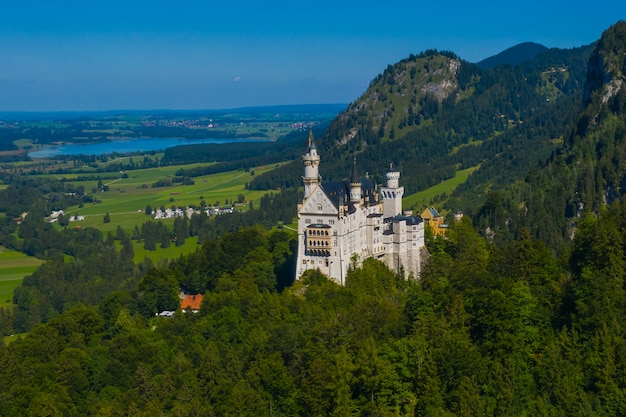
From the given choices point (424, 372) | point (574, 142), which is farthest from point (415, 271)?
point (574, 142)

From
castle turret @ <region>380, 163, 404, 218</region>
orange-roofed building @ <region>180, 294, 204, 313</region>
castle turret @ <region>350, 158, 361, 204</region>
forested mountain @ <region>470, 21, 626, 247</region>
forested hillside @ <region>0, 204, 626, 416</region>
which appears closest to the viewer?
forested hillside @ <region>0, 204, 626, 416</region>

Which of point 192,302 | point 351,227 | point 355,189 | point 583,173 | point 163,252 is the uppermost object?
point 355,189

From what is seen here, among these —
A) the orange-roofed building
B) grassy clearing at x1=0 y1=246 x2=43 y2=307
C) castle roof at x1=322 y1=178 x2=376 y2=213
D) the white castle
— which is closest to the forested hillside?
the white castle

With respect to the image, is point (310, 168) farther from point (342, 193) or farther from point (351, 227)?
point (351, 227)

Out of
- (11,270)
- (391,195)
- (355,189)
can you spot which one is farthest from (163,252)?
(355,189)

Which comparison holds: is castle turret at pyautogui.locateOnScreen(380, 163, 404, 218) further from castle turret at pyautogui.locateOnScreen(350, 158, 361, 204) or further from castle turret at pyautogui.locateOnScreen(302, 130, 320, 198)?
castle turret at pyautogui.locateOnScreen(302, 130, 320, 198)

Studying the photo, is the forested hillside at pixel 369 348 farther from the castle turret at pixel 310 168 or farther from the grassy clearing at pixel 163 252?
the grassy clearing at pixel 163 252
